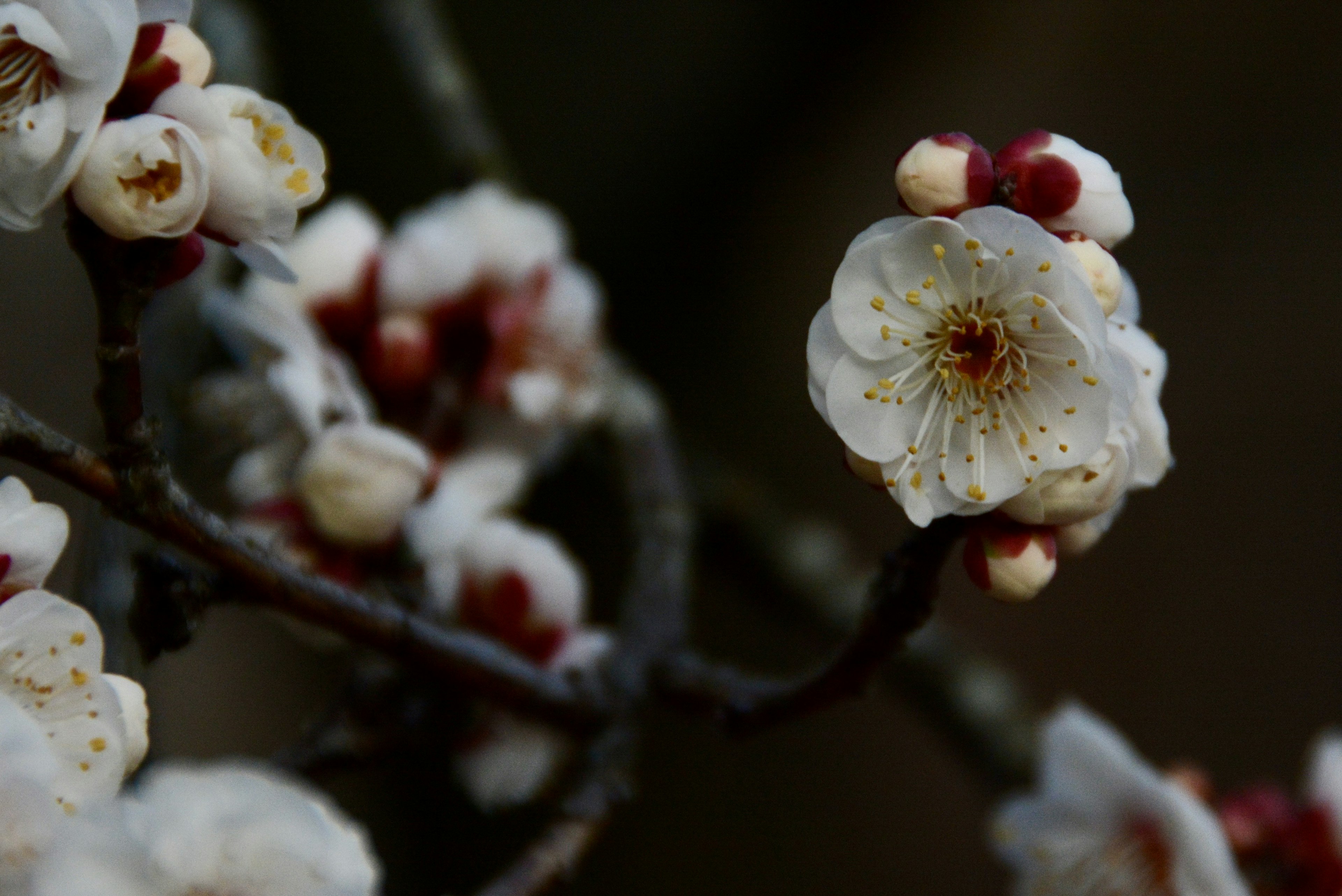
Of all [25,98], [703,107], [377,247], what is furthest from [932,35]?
[25,98]

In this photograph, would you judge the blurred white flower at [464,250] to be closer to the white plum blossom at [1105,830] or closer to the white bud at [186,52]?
the white bud at [186,52]

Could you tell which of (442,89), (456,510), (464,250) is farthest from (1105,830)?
(442,89)

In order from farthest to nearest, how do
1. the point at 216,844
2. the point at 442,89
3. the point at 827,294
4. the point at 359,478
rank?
1. the point at 827,294
2. the point at 442,89
3. the point at 359,478
4. the point at 216,844

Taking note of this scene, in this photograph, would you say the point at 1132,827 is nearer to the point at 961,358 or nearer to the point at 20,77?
the point at 961,358

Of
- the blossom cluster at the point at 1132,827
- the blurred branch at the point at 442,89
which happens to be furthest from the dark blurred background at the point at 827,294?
the blossom cluster at the point at 1132,827

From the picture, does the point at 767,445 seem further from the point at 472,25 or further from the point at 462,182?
the point at 462,182
